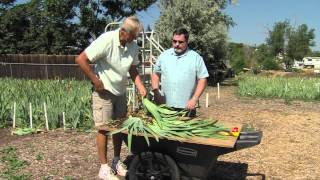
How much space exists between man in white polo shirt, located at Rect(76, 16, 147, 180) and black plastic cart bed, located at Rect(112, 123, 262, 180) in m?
0.33

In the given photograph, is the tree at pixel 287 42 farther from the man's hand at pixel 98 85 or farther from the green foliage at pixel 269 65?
the man's hand at pixel 98 85

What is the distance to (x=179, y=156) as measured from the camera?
5391mm

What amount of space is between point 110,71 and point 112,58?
0.54 feet

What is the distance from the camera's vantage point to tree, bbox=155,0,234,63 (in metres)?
28.0

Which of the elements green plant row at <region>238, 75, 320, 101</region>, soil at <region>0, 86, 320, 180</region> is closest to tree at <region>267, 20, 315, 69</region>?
green plant row at <region>238, 75, 320, 101</region>

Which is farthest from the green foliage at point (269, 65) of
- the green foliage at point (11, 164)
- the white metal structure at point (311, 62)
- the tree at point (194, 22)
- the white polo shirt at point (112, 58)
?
the white polo shirt at point (112, 58)

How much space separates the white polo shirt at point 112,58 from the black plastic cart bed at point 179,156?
0.72 meters

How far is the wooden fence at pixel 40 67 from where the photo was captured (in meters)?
28.0

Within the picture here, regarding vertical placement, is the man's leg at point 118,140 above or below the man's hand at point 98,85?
below

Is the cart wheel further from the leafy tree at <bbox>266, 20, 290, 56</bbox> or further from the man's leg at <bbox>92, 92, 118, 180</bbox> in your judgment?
the leafy tree at <bbox>266, 20, 290, 56</bbox>

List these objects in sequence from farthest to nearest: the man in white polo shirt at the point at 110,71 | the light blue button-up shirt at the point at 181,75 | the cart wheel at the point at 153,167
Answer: the light blue button-up shirt at the point at 181,75 < the man in white polo shirt at the point at 110,71 < the cart wheel at the point at 153,167

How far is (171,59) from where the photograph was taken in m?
5.95

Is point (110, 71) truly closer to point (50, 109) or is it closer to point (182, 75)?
point (182, 75)

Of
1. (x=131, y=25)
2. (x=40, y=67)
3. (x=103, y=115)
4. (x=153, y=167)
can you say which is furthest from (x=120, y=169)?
(x=40, y=67)
